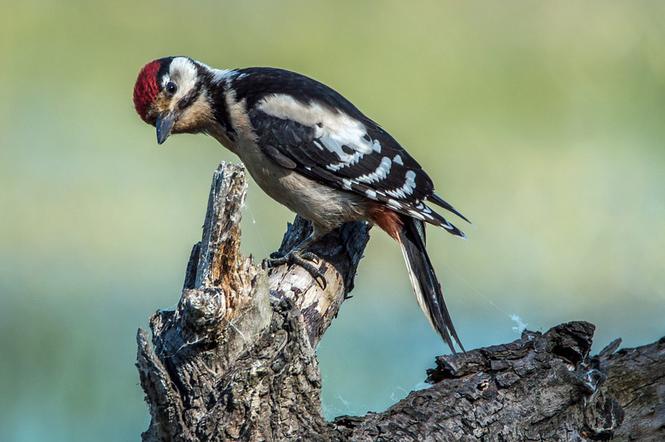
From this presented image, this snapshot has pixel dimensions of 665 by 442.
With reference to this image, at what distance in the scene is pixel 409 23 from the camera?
296 inches

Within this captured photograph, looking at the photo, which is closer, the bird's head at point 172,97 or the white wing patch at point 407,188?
the white wing patch at point 407,188

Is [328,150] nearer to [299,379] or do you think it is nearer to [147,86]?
[147,86]

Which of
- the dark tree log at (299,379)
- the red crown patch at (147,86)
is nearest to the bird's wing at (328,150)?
the red crown patch at (147,86)

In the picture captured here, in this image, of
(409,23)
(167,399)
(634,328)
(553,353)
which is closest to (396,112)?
(409,23)

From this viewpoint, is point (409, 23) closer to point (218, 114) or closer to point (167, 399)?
point (218, 114)

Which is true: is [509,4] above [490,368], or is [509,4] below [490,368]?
above

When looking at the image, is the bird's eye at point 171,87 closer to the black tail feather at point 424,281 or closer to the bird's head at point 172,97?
the bird's head at point 172,97

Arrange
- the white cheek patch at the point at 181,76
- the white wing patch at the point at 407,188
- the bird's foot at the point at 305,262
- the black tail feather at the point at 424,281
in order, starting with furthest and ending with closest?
the white cheek patch at the point at 181,76 < the white wing patch at the point at 407,188 < the black tail feather at the point at 424,281 < the bird's foot at the point at 305,262

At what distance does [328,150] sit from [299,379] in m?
1.38

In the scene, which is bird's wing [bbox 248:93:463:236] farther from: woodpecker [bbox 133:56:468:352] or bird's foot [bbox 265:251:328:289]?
bird's foot [bbox 265:251:328:289]

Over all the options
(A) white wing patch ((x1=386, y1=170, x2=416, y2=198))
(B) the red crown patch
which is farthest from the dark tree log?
(B) the red crown patch

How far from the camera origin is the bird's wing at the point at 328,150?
427 centimetres

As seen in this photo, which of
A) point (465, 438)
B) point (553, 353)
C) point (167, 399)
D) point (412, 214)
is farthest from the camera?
point (412, 214)

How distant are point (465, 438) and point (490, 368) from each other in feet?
0.86
